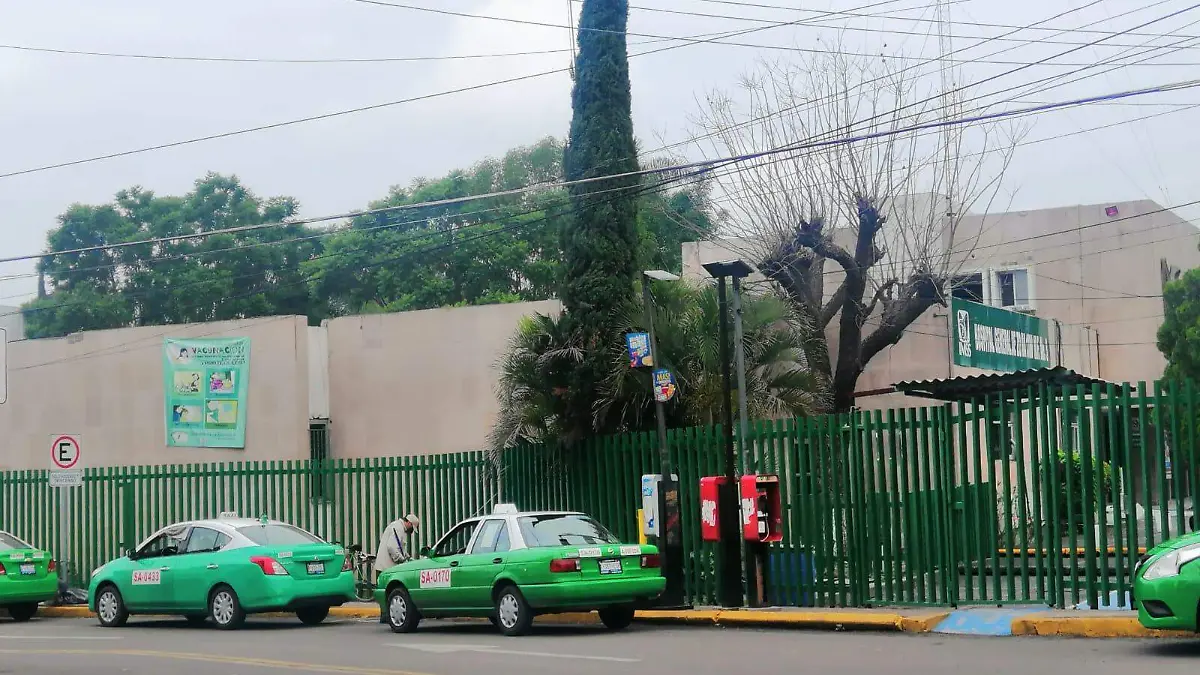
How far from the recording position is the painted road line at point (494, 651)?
1265 centimetres

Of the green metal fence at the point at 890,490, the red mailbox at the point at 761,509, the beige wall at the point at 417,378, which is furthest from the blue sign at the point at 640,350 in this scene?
the beige wall at the point at 417,378

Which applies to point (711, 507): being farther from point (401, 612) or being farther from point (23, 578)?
point (23, 578)

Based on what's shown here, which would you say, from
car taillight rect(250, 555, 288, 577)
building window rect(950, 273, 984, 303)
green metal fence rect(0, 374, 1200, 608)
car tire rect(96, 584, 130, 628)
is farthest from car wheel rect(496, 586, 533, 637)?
building window rect(950, 273, 984, 303)

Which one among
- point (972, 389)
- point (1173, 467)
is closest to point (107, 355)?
point (972, 389)

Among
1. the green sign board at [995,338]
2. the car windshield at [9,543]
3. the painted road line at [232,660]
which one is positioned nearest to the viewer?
the painted road line at [232,660]

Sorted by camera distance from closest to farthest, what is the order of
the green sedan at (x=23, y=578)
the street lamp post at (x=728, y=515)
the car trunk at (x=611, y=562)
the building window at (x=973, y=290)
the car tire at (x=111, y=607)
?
the car trunk at (x=611, y=562)
the street lamp post at (x=728, y=515)
the car tire at (x=111, y=607)
the green sedan at (x=23, y=578)
the building window at (x=973, y=290)

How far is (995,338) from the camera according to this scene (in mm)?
24297

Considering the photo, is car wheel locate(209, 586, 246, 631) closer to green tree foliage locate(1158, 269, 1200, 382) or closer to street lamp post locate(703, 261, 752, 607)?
street lamp post locate(703, 261, 752, 607)

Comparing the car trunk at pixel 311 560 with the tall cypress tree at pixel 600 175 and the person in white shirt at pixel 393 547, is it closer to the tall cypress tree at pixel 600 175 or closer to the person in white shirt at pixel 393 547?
the person in white shirt at pixel 393 547

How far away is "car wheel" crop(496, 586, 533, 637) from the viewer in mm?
15320

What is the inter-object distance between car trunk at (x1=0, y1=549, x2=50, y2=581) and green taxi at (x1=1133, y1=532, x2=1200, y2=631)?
633 inches

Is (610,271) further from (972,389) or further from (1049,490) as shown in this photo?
(1049,490)

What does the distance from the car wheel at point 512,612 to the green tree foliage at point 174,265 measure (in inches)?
1728

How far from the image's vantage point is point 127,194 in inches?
2458
